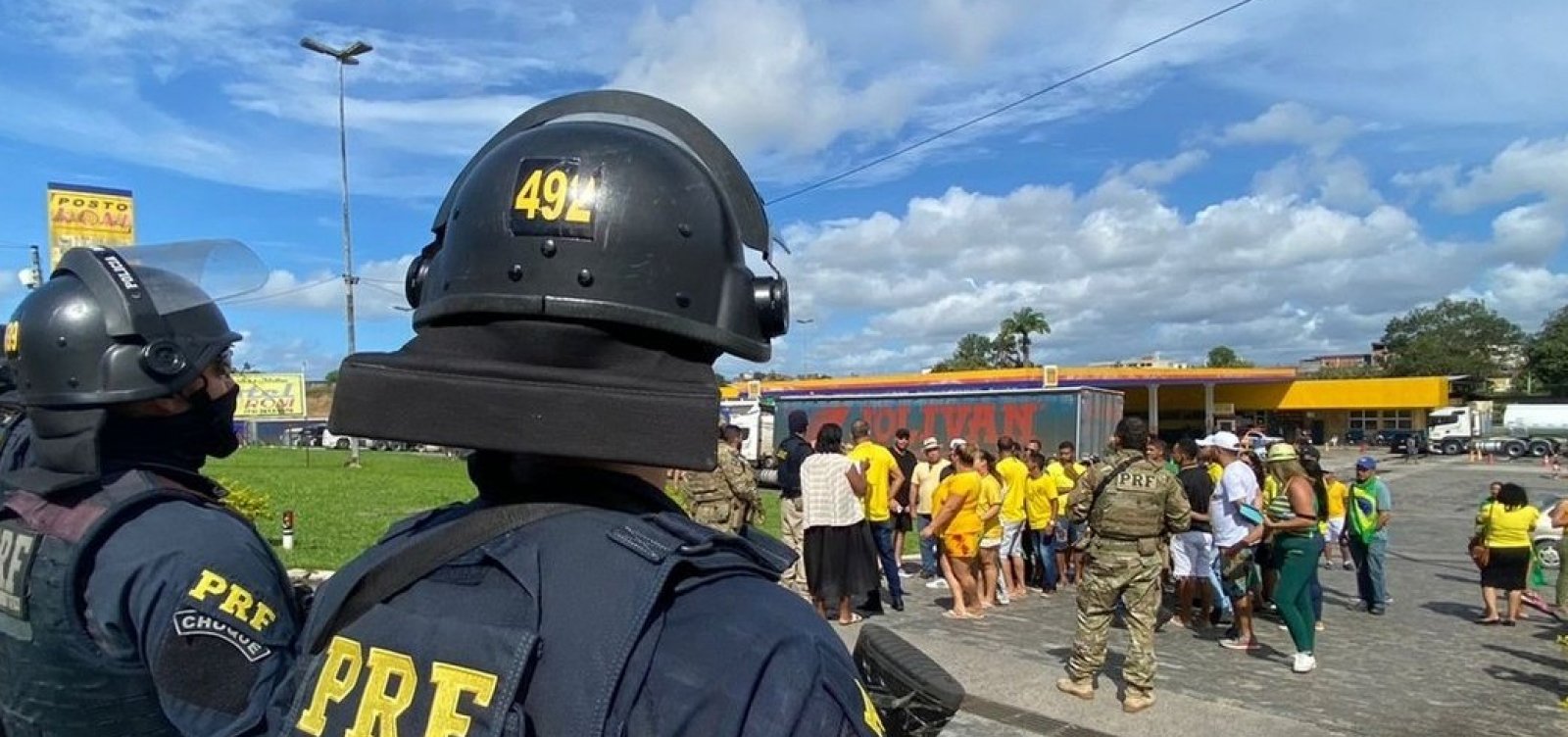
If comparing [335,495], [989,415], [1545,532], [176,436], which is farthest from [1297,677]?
[335,495]

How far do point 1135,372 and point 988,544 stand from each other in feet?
118

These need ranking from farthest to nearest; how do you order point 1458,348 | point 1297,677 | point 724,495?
point 1458,348, point 724,495, point 1297,677

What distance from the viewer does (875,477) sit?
1068 cm

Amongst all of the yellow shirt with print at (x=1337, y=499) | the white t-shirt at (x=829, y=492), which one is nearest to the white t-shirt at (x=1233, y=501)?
the white t-shirt at (x=829, y=492)

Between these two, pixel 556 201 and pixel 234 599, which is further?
pixel 234 599

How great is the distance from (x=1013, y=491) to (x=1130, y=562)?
4637 mm

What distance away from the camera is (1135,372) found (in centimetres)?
4397

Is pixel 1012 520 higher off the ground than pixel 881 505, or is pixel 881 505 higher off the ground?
pixel 881 505

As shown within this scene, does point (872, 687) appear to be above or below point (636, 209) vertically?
below

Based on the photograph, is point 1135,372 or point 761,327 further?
point 1135,372

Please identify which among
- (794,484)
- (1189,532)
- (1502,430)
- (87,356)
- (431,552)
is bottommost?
(1502,430)

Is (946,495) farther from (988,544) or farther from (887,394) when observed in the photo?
(887,394)

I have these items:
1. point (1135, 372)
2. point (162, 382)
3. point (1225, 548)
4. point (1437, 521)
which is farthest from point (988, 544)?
point (1135, 372)

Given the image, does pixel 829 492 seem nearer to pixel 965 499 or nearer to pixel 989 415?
pixel 965 499
